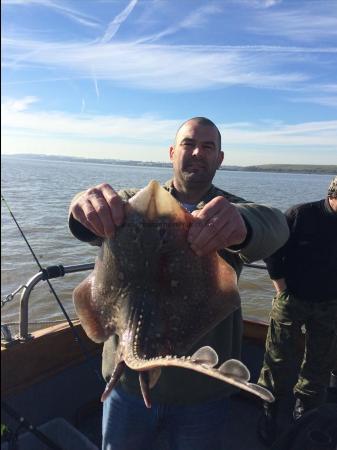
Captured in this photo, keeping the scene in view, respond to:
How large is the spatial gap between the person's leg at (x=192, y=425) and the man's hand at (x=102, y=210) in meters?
1.37

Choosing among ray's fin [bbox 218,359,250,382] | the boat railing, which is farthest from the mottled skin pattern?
the boat railing

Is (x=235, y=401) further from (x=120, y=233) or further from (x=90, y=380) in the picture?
(x=120, y=233)

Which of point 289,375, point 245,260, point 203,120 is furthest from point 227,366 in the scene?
point 289,375

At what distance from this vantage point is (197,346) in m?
2.60

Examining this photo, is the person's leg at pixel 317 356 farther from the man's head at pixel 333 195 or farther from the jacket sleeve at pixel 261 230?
the jacket sleeve at pixel 261 230

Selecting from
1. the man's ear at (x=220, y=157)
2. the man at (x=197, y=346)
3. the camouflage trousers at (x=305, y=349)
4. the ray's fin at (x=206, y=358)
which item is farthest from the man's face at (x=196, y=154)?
the camouflage trousers at (x=305, y=349)

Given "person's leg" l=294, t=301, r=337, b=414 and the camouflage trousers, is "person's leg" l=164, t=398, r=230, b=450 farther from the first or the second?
"person's leg" l=294, t=301, r=337, b=414

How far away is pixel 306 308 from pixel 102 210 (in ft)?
12.2

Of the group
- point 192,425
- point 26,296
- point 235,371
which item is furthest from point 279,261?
point 235,371

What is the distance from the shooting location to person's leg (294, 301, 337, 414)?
4.87 meters

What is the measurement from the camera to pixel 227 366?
1659 millimetres

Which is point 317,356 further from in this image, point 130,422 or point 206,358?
point 206,358

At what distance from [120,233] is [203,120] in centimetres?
135

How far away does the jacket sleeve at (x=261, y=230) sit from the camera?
2273 millimetres
